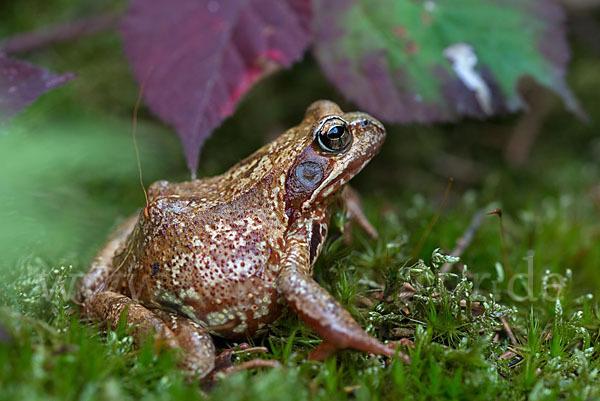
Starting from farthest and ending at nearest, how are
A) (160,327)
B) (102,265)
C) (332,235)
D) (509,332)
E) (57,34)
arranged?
1. (57,34)
2. (332,235)
3. (102,265)
4. (509,332)
5. (160,327)

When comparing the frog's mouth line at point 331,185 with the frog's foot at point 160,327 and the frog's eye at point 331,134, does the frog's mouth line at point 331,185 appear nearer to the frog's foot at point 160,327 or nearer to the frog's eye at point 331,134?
the frog's eye at point 331,134

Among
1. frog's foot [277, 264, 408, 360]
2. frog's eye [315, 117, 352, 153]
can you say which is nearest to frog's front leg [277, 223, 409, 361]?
frog's foot [277, 264, 408, 360]

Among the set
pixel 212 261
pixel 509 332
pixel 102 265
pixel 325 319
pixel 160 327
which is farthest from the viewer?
pixel 102 265

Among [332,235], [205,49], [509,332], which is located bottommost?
[509,332]

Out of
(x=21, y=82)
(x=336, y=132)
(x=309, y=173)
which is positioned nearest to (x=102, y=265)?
(x=21, y=82)

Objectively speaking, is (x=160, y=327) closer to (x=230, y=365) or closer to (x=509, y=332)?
(x=230, y=365)

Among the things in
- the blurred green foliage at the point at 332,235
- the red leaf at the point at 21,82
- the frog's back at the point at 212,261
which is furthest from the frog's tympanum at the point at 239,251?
the red leaf at the point at 21,82

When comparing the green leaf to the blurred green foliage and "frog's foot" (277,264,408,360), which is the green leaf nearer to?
the blurred green foliage
